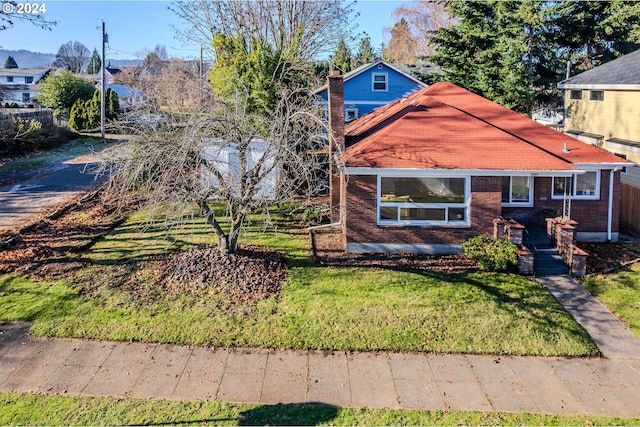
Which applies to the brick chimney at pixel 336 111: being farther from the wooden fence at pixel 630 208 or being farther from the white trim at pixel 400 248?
the wooden fence at pixel 630 208

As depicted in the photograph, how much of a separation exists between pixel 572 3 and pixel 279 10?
636 inches

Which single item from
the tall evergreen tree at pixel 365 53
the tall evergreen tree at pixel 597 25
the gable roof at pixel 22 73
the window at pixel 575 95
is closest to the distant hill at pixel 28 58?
the gable roof at pixel 22 73

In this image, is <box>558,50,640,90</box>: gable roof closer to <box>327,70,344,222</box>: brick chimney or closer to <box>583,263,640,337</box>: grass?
<box>583,263,640,337</box>: grass

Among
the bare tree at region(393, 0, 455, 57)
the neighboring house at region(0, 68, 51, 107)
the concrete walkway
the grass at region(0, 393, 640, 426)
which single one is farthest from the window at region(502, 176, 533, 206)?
the neighboring house at region(0, 68, 51, 107)

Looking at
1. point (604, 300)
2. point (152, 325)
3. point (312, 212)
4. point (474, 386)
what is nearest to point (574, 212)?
point (604, 300)

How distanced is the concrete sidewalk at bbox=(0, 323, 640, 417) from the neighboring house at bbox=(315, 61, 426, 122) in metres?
26.2

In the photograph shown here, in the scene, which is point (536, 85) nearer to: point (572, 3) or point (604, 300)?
point (572, 3)

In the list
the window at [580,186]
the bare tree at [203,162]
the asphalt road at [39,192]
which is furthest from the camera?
the asphalt road at [39,192]

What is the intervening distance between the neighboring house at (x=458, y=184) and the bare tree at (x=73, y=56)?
10257cm

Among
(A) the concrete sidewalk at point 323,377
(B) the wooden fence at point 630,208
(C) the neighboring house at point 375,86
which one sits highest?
(C) the neighboring house at point 375,86

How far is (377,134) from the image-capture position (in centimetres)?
1541

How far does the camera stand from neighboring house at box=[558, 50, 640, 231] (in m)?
17.6

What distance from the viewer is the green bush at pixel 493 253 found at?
41.6ft

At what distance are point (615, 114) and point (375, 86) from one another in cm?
1659
